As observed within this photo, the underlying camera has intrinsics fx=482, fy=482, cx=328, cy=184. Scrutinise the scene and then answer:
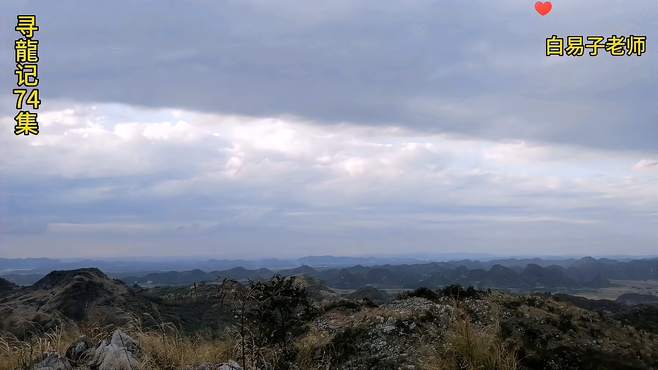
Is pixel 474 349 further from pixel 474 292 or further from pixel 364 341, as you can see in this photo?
pixel 474 292

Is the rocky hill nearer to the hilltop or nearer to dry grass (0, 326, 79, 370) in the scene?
the hilltop

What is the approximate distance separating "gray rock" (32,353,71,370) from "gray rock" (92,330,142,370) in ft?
1.37

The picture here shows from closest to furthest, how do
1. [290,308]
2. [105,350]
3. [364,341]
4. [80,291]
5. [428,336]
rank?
1. [105,350]
2. [290,308]
3. [428,336]
4. [364,341]
5. [80,291]

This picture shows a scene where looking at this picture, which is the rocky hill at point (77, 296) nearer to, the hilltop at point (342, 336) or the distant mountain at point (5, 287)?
the distant mountain at point (5, 287)

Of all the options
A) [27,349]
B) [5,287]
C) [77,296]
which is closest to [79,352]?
[27,349]

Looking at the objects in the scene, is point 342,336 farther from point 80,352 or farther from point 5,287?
point 5,287

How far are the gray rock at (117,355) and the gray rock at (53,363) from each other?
416 millimetres

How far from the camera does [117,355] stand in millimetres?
7680

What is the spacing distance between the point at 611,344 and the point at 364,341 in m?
7.70

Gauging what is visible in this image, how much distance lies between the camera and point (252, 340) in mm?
8727

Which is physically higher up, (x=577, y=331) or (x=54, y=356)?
(x=54, y=356)

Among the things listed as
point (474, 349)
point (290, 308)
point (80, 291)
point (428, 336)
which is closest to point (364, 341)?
point (428, 336)

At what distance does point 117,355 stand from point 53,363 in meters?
1.07

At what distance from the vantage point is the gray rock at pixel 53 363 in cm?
760
